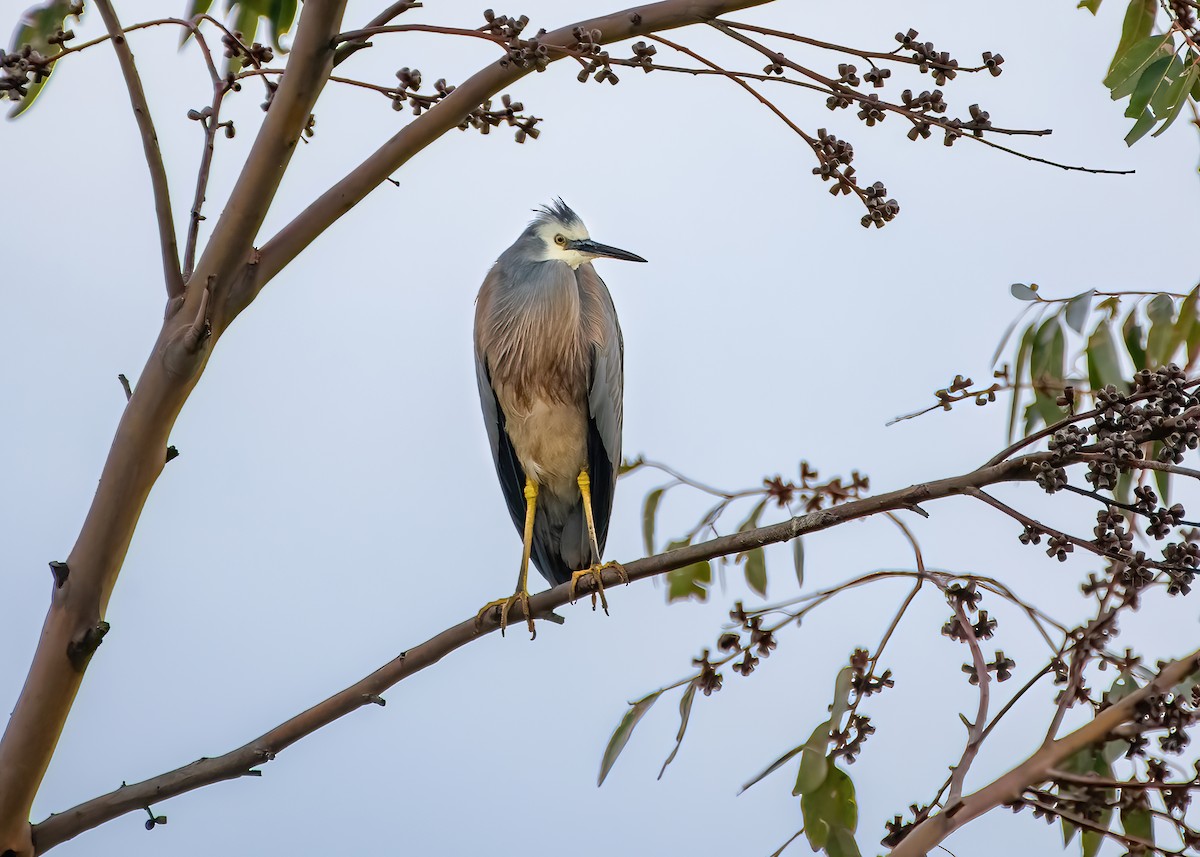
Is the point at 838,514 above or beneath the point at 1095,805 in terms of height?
above

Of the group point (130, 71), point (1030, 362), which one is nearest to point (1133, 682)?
point (1030, 362)

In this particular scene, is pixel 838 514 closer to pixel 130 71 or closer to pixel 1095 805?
pixel 1095 805

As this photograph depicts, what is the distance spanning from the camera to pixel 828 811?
5.66 feet

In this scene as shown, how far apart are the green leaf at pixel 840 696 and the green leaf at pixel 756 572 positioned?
0.55 metres

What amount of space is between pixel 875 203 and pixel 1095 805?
2.40 feet

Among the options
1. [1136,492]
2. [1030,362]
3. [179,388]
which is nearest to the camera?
[1136,492]

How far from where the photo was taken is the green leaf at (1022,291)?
6.28 ft

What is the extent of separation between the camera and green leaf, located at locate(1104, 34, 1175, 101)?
1.71 metres

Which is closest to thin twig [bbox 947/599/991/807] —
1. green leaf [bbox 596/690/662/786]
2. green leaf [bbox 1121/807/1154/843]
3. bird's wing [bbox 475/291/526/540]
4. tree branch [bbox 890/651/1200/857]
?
tree branch [bbox 890/651/1200/857]

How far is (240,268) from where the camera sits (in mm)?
1519

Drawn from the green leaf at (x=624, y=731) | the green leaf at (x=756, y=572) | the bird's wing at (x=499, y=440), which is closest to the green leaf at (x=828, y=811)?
the green leaf at (x=624, y=731)

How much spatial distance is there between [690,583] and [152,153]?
1261mm

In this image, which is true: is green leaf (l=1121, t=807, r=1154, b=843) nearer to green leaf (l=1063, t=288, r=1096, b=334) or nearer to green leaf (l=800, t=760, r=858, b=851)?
green leaf (l=800, t=760, r=858, b=851)

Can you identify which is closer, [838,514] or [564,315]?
[838,514]
